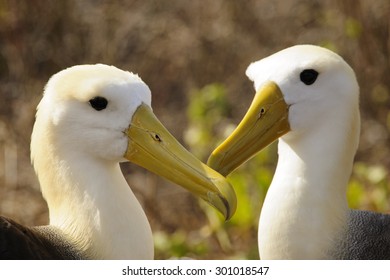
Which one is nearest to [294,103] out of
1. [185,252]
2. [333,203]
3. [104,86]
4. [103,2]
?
[333,203]

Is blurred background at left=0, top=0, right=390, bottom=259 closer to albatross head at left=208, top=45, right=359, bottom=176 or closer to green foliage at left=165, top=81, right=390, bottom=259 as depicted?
green foliage at left=165, top=81, right=390, bottom=259

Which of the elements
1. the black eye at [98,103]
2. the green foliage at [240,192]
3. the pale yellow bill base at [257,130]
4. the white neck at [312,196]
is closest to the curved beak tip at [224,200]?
the pale yellow bill base at [257,130]

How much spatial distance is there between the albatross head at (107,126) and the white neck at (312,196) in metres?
0.47

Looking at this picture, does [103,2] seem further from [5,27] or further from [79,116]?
[79,116]

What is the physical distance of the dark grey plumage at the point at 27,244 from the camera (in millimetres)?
4410

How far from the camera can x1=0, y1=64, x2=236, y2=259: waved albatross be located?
4617 millimetres

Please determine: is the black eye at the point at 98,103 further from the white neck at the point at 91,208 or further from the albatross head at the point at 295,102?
the albatross head at the point at 295,102

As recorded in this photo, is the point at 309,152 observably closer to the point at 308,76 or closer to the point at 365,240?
the point at 308,76

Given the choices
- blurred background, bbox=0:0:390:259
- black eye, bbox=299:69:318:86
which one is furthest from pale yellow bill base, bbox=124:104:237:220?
blurred background, bbox=0:0:390:259

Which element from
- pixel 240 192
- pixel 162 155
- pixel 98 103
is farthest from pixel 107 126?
pixel 240 192

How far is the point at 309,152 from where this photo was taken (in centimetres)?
488

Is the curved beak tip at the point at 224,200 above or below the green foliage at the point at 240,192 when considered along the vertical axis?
above

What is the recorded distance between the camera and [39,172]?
15.7ft

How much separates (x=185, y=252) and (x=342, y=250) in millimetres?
1925
